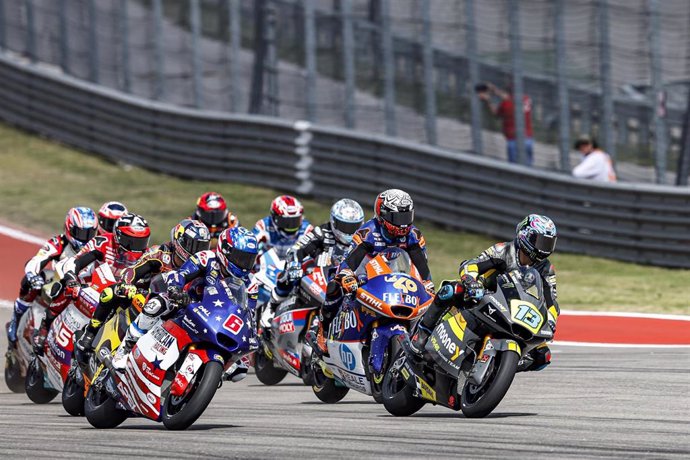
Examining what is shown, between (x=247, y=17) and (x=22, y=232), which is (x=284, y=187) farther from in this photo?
(x=22, y=232)

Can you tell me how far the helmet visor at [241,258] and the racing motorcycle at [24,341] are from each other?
3476mm

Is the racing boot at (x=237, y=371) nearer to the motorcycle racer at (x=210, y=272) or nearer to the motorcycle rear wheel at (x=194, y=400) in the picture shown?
the motorcycle racer at (x=210, y=272)

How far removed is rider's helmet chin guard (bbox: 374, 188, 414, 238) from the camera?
479 inches

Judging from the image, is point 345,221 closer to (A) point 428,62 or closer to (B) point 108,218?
(B) point 108,218

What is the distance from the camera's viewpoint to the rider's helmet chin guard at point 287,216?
1568 cm

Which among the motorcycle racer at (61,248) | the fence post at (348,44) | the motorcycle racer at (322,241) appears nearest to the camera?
the motorcycle racer at (322,241)

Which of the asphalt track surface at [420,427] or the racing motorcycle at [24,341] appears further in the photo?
the racing motorcycle at [24,341]

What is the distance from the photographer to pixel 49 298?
13859mm

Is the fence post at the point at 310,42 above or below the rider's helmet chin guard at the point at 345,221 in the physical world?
below

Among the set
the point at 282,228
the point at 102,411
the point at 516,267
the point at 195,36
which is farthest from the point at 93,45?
the point at 516,267

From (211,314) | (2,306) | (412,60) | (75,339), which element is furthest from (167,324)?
(412,60)

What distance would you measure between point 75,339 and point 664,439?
5.63 metres

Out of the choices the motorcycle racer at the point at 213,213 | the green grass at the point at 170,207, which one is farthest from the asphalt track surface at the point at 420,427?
the green grass at the point at 170,207

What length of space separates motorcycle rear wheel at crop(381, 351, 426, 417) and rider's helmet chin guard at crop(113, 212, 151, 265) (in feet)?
9.67
